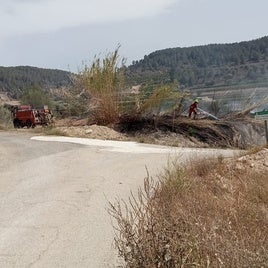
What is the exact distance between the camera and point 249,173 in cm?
1040

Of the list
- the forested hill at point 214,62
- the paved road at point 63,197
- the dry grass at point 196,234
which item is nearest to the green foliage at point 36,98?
the forested hill at point 214,62

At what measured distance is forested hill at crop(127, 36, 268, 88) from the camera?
146 feet

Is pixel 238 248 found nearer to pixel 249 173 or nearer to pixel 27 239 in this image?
pixel 27 239

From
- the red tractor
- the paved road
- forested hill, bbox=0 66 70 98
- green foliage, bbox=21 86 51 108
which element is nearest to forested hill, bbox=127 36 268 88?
the red tractor

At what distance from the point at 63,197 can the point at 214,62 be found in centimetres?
4325

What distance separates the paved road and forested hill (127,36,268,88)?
83.9ft

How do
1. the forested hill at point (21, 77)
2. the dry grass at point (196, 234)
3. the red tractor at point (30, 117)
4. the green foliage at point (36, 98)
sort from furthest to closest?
the forested hill at point (21, 77) < the green foliage at point (36, 98) < the red tractor at point (30, 117) < the dry grass at point (196, 234)

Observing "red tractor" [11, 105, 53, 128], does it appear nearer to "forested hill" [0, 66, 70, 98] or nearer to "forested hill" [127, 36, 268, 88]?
"forested hill" [127, 36, 268, 88]

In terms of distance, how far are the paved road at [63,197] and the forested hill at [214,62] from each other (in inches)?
1007

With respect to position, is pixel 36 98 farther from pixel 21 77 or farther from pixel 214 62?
pixel 21 77

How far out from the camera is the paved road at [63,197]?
6590mm

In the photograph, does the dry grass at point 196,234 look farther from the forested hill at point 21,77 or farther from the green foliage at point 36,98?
the forested hill at point 21,77

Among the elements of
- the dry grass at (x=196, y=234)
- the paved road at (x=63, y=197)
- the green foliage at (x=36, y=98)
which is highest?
the dry grass at (x=196, y=234)

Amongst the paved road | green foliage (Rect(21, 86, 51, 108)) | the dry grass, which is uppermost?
the dry grass
